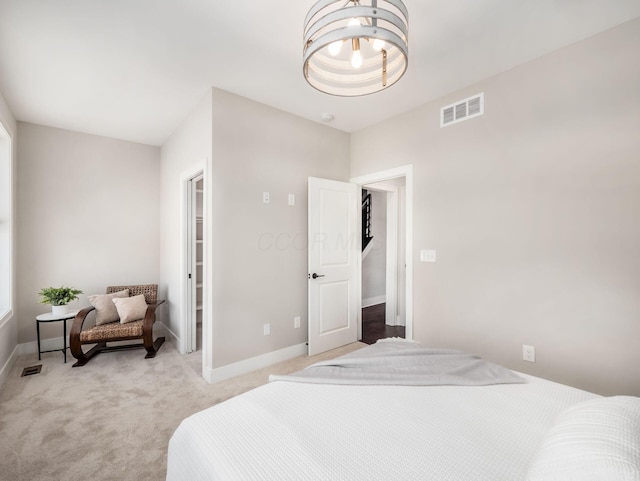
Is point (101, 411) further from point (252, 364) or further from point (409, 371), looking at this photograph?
point (409, 371)

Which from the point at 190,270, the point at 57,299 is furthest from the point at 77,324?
the point at 190,270

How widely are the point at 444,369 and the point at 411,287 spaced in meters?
1.50

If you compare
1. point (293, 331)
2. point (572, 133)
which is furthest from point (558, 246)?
point (293, 331)

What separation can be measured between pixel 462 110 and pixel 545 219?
1.20 metres

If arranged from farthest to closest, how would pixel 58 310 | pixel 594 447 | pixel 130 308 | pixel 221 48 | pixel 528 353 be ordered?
pixel 130 308
pixel 58 310
pixel 528 353
pixel 221 48
pixel 594 447

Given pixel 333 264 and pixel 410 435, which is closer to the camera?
pixel 410 435

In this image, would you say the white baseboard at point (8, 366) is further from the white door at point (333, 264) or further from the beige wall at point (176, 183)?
the white door at point (333, 264)

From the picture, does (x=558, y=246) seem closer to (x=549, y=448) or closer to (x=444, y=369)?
(x=444, y=369)

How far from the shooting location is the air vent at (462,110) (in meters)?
2.57

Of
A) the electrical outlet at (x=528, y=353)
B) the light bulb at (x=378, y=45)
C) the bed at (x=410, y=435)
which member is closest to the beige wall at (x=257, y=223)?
the bed at (x=410, y=435)

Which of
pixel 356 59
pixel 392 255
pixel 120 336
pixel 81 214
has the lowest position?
pixel 120 336

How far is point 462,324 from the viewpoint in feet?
8.70

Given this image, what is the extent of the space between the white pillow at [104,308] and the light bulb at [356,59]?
365 centimetres

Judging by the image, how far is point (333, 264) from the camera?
347 cm
